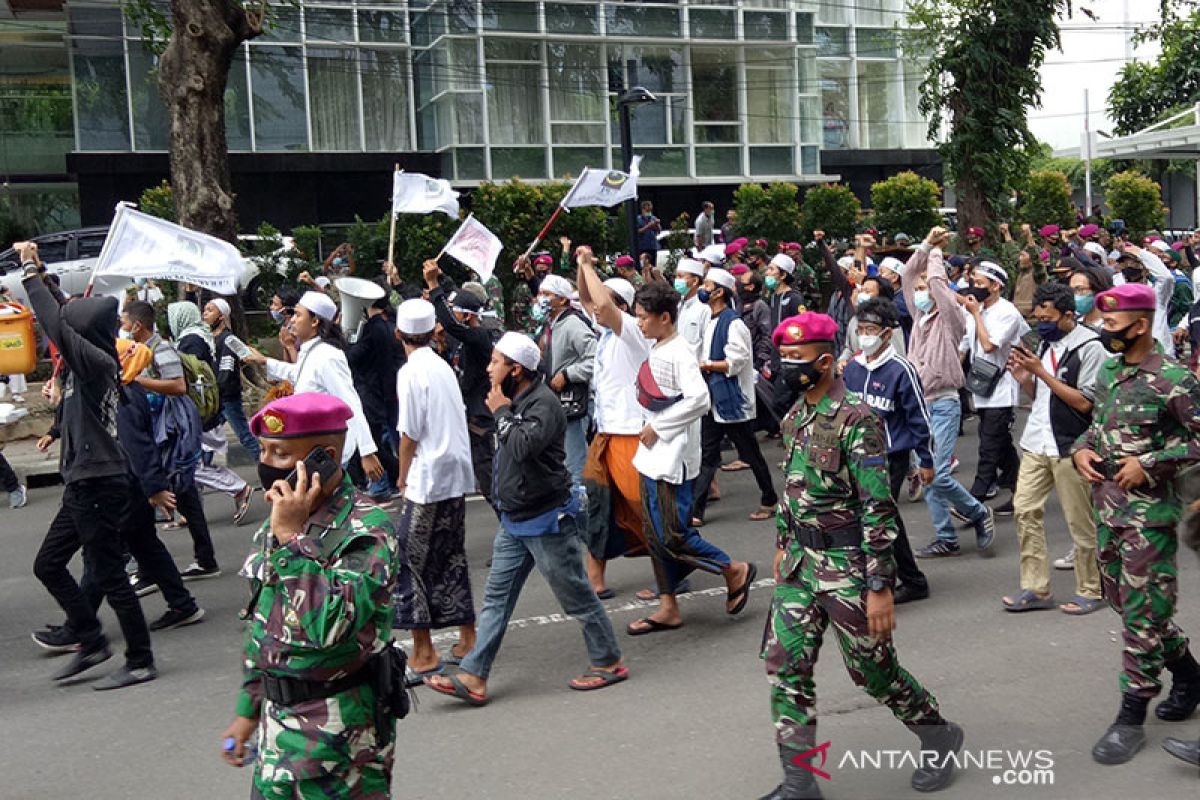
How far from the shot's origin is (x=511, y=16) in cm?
2959

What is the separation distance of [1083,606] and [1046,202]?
812 inches

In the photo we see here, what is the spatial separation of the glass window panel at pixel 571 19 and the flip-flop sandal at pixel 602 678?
2557cm

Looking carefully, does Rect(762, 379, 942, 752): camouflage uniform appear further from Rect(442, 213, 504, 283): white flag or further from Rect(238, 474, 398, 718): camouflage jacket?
Rect(442, 213, 504, 283): white flag

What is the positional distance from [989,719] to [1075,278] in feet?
8.99

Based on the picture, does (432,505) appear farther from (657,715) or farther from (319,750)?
(319,750)

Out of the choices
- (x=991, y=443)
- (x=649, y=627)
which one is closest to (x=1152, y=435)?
(x=649, y=627)

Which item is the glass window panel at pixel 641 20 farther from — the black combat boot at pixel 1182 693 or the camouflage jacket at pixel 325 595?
the camouflage jacket at pixel 325 595

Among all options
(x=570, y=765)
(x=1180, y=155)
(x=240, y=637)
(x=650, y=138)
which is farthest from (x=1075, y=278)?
(x=650, y=138)

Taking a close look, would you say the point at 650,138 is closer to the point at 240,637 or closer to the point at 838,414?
the point at 240,637

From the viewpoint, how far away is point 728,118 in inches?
1281

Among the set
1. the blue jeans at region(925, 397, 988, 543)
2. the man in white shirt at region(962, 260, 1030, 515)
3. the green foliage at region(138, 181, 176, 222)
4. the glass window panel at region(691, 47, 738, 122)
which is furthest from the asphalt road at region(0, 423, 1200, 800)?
the glass window panel at region(691, 47, 738, 122)

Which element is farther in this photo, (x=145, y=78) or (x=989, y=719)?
(x=145, y=78)

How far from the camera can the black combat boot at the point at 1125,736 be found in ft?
16.8

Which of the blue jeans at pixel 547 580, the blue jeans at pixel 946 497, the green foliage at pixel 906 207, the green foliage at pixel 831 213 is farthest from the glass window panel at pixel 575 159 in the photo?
the blue jeans at pixel 547 580
